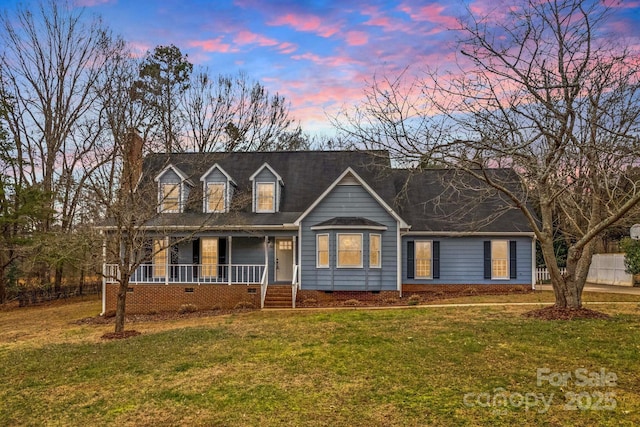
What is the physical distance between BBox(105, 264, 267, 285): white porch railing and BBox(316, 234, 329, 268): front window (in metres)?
2.31

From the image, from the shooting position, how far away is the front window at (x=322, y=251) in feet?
64.9

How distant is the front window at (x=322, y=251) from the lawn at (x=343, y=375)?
6228 mm

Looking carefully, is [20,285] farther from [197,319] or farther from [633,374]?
[633,374]

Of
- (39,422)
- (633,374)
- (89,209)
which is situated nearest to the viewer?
(39,422)

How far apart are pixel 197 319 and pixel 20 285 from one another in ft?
48.4

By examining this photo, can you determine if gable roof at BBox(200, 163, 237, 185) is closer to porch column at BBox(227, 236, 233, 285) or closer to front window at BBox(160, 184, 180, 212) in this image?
front window at BBox(160, 184, 180, 212)

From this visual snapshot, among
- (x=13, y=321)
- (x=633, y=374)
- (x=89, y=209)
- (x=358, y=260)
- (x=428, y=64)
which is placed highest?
(x=428, y=64)

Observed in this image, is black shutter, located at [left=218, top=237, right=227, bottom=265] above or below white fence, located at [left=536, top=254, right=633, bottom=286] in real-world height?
above

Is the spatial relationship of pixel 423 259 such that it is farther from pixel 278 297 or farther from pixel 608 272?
pixel 608 272

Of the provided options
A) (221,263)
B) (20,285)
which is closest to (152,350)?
(221,263)

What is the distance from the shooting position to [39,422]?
273 inches

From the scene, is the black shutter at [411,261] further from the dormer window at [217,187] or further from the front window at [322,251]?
the dormer window at [217,187]

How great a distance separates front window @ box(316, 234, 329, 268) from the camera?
19781mm

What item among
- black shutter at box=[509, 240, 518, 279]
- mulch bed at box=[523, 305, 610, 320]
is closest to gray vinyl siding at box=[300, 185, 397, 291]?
black shutter at box=[509, 240, 518, 279]
